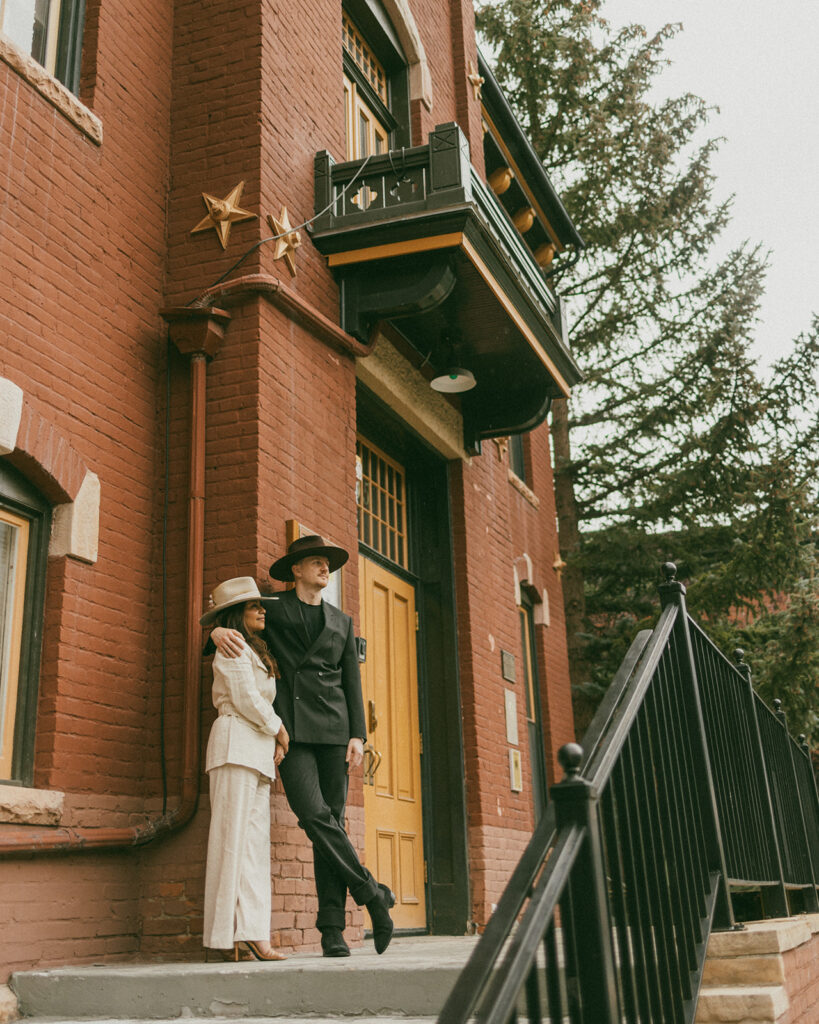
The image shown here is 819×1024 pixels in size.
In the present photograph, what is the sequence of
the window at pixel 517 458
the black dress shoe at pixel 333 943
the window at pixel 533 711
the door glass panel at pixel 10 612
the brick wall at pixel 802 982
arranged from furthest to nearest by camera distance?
the window at pixel 517 458, the window at pixel 533 711, the door glass panel at pixel 10 612, the black dress shoe at pixel 333 943, the brick wall at pixel 802 982

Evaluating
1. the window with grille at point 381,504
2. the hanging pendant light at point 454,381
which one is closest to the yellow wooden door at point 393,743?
the window with grille at point 381,504

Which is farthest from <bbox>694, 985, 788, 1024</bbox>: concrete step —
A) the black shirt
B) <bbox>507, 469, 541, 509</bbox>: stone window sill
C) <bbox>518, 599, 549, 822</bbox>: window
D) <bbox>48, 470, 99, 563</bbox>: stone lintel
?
<bbox>507, 469, 541, 509</bbox>: stone window sill

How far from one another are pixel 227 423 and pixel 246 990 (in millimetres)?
3379

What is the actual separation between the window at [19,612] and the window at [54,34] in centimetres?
277

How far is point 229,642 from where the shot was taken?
5.69 metres

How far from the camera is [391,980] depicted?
443 centimetres

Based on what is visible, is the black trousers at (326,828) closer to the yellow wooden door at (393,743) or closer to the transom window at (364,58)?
the yellow wooden door at (393,743)

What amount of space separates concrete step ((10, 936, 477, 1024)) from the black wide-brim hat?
7.08 ft

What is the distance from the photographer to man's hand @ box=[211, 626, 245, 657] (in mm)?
5680

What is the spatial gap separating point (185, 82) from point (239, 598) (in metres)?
4.03

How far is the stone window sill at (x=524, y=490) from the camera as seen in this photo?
12.6m

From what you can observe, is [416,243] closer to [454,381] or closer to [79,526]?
[454,381]

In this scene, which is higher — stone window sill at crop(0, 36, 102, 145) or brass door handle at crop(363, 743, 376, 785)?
stone window sill at crop(0, 36, 102, 145)

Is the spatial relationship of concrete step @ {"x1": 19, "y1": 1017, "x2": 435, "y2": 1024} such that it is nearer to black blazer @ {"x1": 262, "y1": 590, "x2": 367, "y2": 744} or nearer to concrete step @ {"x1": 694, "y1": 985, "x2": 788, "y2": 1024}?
concrete step @ {"x1": 694, "y1": 985, "x2": 788, "y2": 1024}
